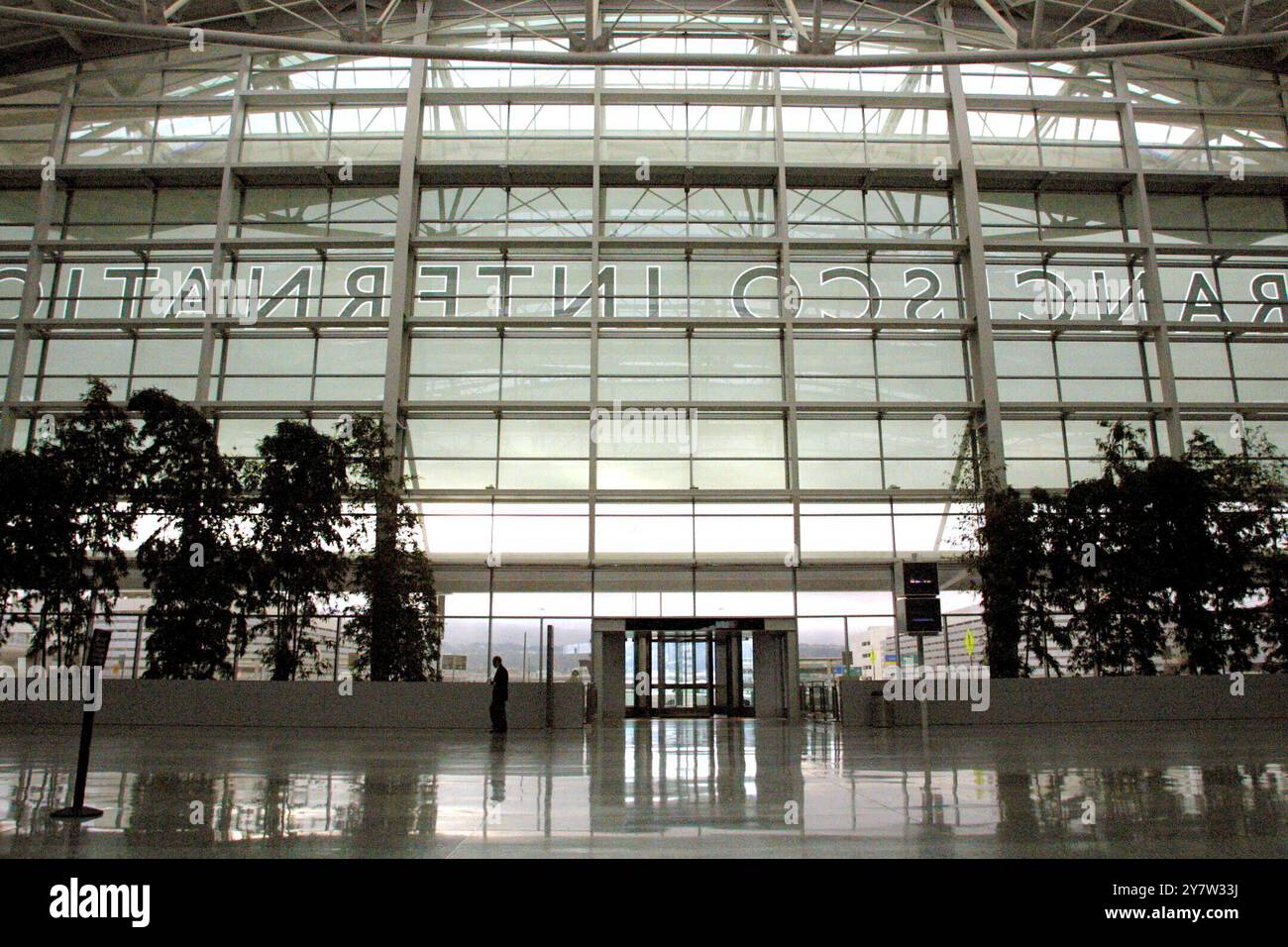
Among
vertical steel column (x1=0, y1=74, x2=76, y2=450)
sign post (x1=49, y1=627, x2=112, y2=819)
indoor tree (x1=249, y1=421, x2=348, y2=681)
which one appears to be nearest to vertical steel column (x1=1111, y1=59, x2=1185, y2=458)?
indoor tree (x1=249, y1=421, x2=348, y2=681)

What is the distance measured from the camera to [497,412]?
28.1 m

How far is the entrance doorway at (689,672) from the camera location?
27.5 m

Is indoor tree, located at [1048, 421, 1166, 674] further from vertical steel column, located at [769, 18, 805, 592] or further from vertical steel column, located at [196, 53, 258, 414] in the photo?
vertical steel column, located at [196, 53, 258, 414]

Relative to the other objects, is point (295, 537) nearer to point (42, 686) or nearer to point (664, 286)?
point (42, 686)

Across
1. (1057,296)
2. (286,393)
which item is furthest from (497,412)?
(1057,296)

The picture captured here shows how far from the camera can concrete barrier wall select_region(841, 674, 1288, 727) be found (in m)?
19.5

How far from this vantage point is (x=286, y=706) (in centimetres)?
1897

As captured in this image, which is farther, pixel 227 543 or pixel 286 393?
pixel 286 393
